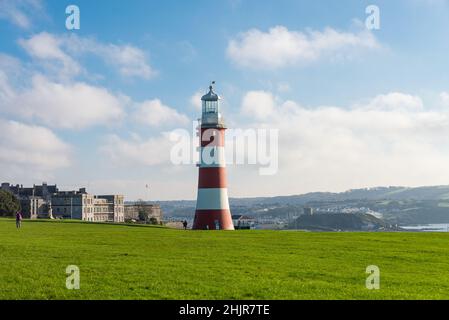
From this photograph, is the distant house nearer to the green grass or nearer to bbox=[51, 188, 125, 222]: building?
the green grass

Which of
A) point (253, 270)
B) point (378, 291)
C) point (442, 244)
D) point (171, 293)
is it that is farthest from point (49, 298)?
point (442, 244)

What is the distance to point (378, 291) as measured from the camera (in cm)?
1639

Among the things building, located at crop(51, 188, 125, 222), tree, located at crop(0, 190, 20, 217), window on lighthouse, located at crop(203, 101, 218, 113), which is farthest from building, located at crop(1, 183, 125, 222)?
window on lighthouse, located at crop(203, 101, 218, 113)

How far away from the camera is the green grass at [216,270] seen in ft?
51.6

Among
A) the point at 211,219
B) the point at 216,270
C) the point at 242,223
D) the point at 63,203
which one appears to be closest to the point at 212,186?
the point at 211,219

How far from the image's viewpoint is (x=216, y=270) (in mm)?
20094

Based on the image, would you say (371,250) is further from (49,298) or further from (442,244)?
(49,298)

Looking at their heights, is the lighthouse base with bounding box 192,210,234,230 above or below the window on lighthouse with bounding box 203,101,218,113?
below

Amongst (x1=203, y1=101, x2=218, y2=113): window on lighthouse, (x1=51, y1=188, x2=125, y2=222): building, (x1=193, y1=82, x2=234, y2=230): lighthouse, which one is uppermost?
(x1=203, y1=101, x2=218, y2=113): window on lighthouse

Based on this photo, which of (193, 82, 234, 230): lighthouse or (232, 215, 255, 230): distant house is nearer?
(193, 82, 234, 230): lighthouse

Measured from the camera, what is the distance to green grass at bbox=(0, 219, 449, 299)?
15.7 m

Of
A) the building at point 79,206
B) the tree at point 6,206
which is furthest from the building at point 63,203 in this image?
the tree at point 6,206

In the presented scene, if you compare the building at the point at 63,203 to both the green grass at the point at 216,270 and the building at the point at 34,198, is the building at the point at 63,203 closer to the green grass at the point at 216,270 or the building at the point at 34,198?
the building at the point at 34,198

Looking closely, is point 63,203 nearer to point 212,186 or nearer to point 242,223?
point 242,223
